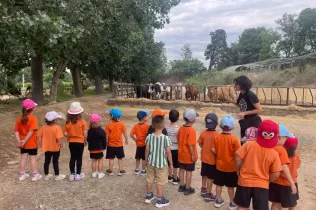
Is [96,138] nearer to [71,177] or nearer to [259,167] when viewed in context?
[71,177]

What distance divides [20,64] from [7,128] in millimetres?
9798

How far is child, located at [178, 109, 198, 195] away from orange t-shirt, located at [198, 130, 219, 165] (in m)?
0.14

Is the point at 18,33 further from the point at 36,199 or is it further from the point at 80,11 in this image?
the point at 80,11

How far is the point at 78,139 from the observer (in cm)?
512

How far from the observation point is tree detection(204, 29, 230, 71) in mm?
75025

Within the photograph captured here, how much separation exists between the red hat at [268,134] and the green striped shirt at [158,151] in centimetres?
145

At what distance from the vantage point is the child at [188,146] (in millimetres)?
4512

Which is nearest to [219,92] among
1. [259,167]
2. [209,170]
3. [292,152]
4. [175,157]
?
[175,157]

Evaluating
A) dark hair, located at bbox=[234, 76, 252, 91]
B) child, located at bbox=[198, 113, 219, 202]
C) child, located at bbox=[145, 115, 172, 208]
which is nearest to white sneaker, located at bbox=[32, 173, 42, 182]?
child, located at bbox=[145, 115, 172, 208]

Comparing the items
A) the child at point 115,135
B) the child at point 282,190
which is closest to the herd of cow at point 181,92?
Answer: the child at point 115,135

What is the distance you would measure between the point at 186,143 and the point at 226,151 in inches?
26.9

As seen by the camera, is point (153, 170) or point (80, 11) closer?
point (153, 170)

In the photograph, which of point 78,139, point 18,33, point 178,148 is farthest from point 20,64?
point 178,148

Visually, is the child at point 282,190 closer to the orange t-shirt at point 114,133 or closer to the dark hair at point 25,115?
the orange t-shirt at point 114,133
